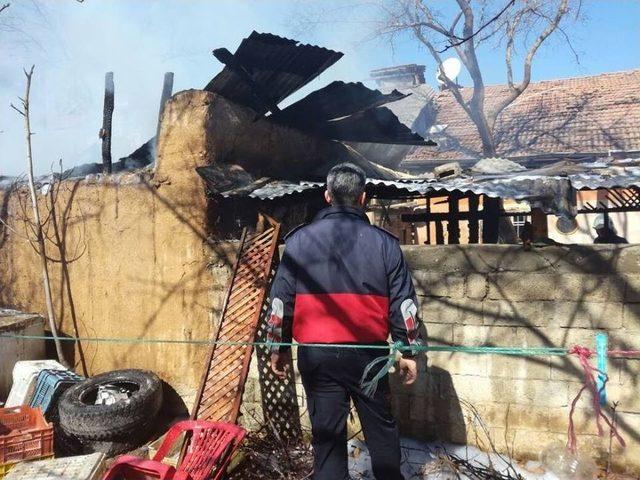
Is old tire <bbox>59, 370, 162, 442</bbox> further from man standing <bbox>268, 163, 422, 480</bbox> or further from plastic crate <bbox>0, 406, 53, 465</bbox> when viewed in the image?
man standing <bbox>268, 163, 422, 480</bbox>

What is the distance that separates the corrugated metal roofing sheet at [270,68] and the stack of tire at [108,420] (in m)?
3.83

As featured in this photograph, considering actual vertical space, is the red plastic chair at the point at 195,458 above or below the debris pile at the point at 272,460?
above

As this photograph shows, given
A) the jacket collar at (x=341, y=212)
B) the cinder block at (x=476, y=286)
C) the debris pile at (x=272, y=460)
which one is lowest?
the debris pile at (x=272, y=460)

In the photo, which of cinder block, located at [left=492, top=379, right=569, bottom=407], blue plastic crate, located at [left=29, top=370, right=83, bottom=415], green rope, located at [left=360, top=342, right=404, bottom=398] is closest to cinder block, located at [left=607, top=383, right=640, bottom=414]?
cinder block, located at [left=492, top=379, right=569, bottom=407]

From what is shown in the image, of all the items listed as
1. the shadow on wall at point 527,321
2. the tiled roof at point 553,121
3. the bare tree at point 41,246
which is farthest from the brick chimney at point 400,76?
the shadow on wall at point 527,321

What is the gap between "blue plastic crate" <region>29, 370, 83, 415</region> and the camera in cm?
555

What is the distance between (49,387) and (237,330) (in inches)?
100

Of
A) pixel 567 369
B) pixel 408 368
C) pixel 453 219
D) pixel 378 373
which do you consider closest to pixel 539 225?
→ pixel 567 369

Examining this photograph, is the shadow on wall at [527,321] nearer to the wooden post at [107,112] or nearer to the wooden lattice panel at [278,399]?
the wooden lattice panel at [278,399]

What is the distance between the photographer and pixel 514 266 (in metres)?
4.30

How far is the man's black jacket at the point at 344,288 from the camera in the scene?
10.2 ft

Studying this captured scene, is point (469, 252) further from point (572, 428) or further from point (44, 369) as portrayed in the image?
point (44, 369)

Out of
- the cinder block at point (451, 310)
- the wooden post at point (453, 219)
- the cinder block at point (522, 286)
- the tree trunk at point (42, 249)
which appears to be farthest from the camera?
the wooden post at point (453, 219)

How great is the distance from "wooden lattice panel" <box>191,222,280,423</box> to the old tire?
3.50 feet
